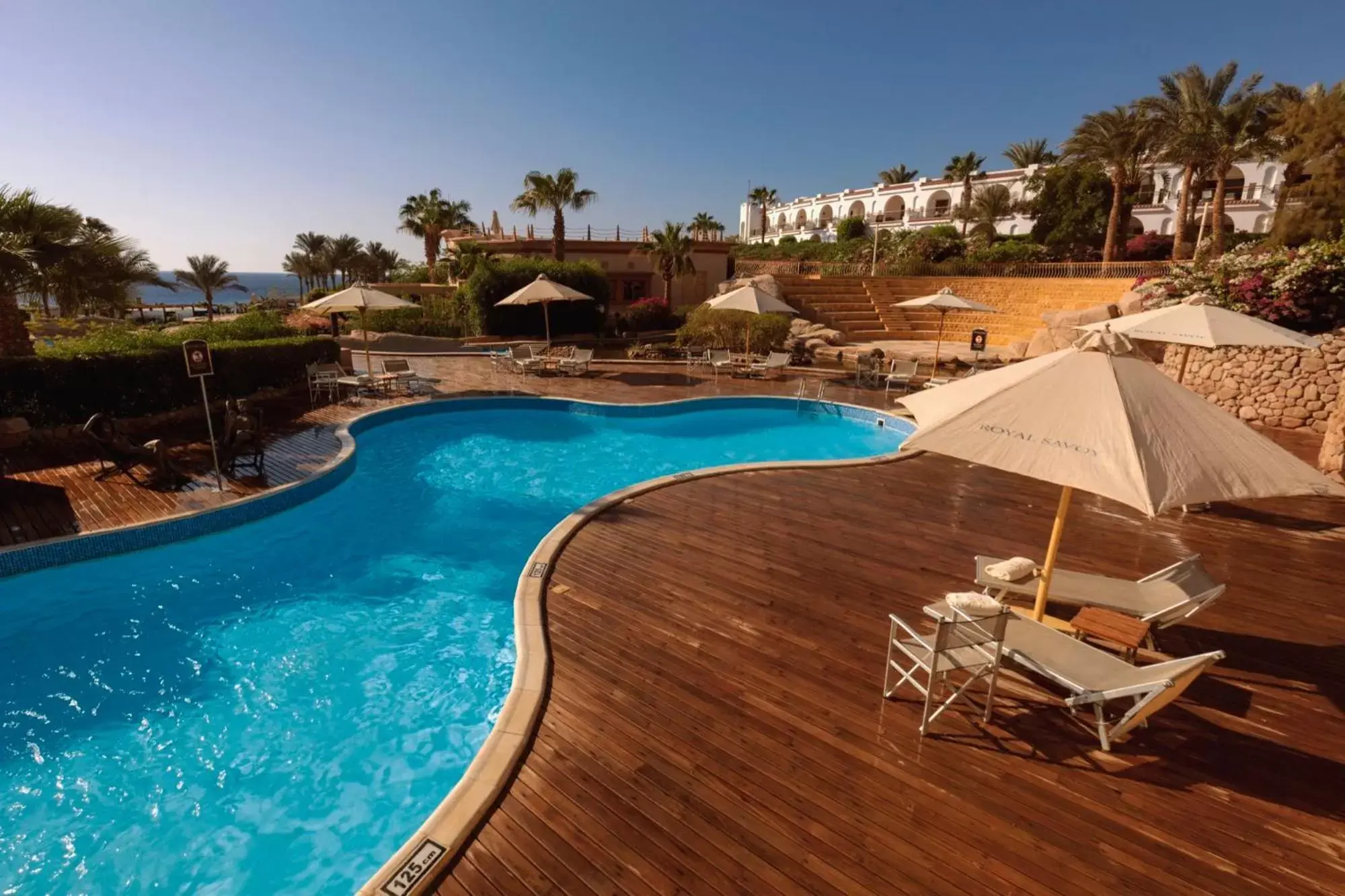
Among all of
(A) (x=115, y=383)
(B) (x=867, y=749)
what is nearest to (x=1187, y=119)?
(B) (x=867, y=749)

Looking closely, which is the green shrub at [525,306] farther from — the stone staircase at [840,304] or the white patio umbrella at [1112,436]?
the white patio umbrella at [1112,436]

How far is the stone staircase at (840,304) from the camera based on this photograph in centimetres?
2828

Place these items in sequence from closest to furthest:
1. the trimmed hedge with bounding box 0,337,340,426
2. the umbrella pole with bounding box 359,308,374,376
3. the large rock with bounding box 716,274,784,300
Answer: the trimmed hedge with bounding box 0,337,340,426 < the umbrella pole with bounding box 359,308,374,376 < the large rock with bounding box 716,274,784,300

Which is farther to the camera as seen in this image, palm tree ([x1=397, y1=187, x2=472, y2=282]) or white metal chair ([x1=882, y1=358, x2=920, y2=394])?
palm tree ([x1=397, y1=187, x2=472, y2=282])

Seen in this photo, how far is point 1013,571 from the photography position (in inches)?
218

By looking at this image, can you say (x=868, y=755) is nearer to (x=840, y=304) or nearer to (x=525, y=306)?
(x=525, y=306)

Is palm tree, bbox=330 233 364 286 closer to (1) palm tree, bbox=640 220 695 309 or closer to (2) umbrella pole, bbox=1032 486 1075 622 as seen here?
(1) palm tree, bbox=640 220 695 309

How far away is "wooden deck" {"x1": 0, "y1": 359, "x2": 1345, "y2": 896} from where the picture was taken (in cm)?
333

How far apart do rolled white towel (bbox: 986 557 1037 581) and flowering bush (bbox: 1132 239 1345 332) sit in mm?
10605

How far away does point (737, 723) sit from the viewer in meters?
4.39

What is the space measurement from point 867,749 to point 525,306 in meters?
24.1

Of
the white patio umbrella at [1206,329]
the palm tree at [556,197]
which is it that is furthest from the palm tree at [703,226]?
the white patio umbrella at [1206,329]

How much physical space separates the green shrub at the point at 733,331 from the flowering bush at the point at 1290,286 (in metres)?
11.6

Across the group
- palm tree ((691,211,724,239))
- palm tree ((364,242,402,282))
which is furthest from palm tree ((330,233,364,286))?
palm tree ((691,211,724,239))
